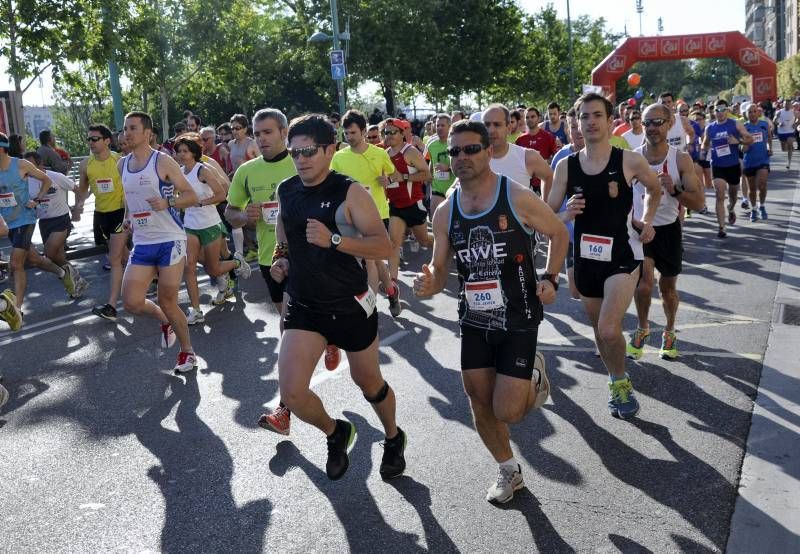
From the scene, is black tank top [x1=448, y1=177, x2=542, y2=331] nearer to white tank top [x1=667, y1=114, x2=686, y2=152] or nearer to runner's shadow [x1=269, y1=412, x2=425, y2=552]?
runner's shadow [x1=269, y1=412, x2=425, y2=552]

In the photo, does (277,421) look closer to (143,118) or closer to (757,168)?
(143,118)

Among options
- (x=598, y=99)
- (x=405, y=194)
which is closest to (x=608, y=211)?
(x=598, y=99)

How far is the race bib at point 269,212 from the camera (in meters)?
6.09

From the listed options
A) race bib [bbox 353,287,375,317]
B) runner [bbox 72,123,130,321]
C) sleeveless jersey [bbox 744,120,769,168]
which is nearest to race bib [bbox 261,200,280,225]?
race bib [bbox 353,287,375,317]

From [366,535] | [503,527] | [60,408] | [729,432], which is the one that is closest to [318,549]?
[366,535]

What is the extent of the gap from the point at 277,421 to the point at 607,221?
228 cm

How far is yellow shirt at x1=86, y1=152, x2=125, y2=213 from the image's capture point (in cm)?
993

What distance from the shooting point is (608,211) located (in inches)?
210

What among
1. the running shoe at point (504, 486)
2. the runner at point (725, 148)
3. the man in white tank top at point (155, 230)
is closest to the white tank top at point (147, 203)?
the man in white tank top at point (155, 230)

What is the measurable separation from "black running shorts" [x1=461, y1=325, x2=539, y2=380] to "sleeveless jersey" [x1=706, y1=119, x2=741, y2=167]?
10.2 m

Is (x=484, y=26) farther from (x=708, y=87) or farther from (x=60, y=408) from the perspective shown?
(x=708, y=87)

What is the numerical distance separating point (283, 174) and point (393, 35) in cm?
3239

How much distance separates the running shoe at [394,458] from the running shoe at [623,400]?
1.45m

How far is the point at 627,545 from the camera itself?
12.1 ft
